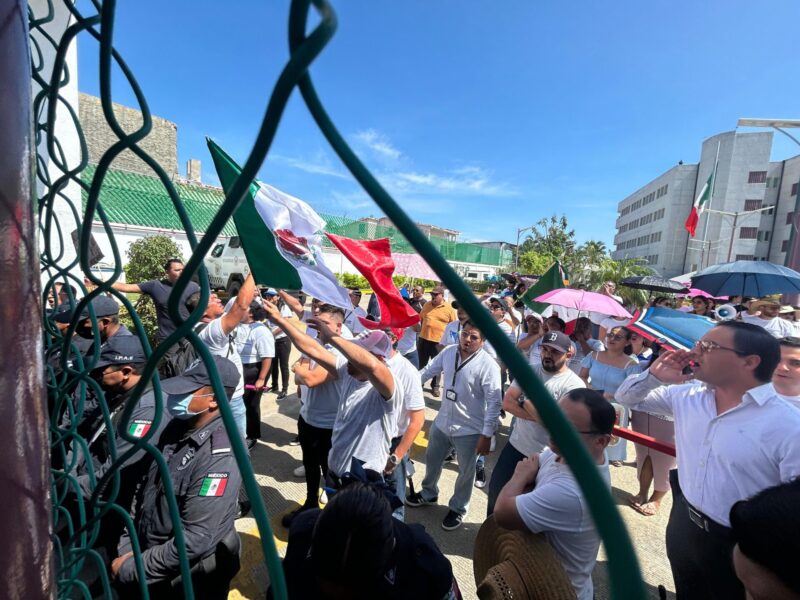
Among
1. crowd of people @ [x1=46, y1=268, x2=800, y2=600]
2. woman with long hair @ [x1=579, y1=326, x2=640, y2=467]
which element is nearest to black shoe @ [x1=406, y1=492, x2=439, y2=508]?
crowd of people @ [x1=46, y1=268, x2=800, y2=600]

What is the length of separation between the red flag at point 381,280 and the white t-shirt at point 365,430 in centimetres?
50

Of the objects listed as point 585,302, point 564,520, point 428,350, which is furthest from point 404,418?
point 428,350

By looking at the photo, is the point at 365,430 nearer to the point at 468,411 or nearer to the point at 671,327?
the point at 468,411

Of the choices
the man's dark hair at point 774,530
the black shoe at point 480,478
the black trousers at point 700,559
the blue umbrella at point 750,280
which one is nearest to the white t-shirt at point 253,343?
the black shoe at point 480,478

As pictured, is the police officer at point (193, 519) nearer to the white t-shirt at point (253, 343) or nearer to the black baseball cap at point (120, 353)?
the black baseball cap at point (120, 353)

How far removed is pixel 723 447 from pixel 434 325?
4.93 meters

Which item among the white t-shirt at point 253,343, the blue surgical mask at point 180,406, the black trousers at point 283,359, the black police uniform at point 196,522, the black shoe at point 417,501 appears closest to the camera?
the black police uniform at point 196,522

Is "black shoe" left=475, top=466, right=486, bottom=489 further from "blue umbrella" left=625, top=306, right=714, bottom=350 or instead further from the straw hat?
the straw hat

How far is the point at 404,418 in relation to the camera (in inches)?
122

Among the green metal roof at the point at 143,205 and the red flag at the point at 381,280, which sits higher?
the green metal roof at the point at 143,205

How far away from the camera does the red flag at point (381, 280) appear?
3.01 metres

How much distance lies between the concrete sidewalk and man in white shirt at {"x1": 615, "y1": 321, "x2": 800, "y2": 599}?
39cm

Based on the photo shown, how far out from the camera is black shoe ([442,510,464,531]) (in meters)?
3.52

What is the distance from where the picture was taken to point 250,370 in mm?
4566
